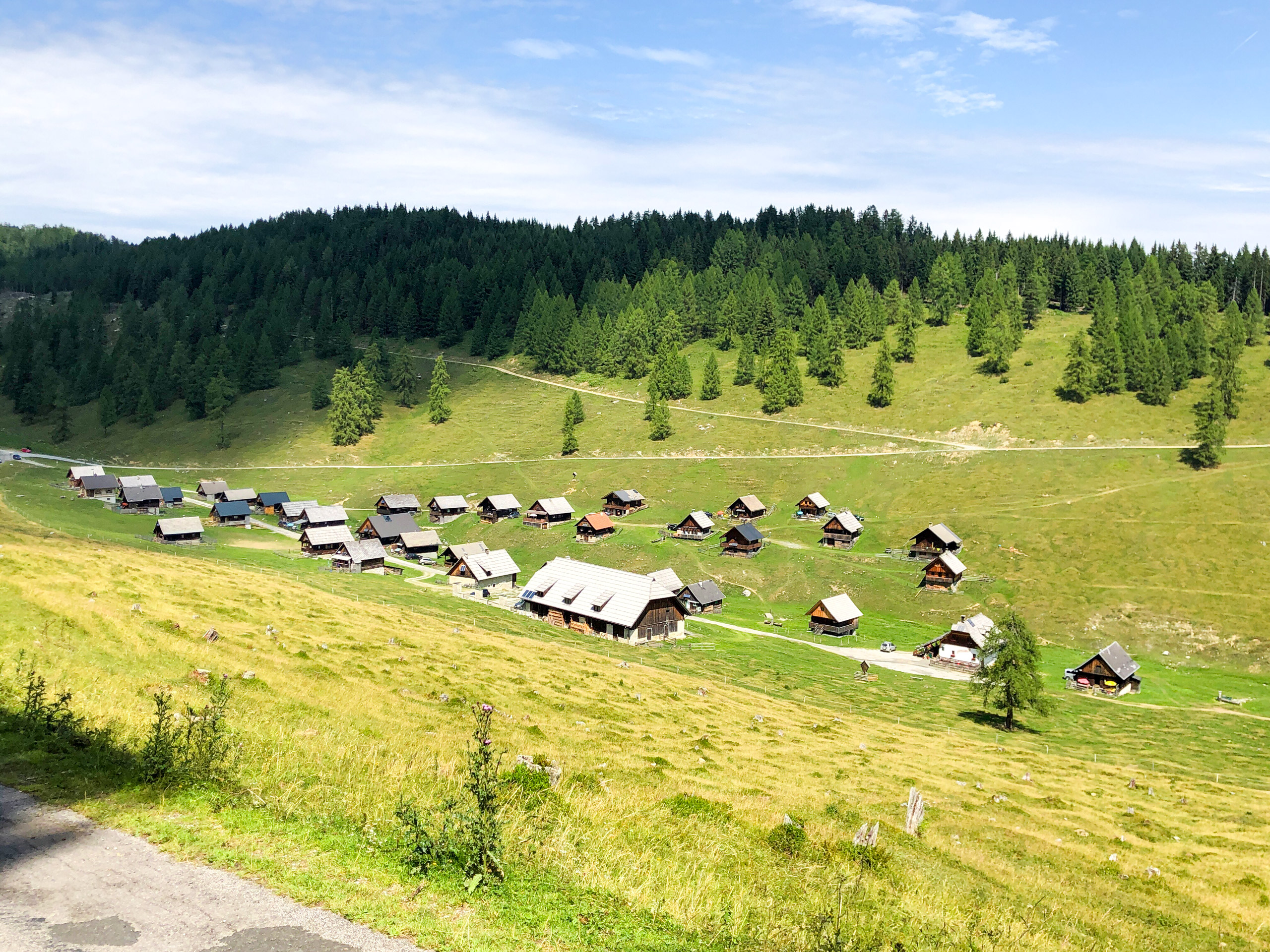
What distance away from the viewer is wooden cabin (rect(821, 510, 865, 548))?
4793 inches

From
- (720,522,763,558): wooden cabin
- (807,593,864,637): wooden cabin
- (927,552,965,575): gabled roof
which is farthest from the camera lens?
(720,522,763,558): wooden cabin

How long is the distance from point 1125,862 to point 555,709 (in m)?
26.7

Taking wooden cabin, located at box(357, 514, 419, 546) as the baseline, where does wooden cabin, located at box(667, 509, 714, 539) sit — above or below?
above

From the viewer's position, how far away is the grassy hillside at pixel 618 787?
1307 cm

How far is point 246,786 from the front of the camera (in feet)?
51.5

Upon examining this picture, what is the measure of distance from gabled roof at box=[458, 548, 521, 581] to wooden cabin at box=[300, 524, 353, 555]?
22545 mm

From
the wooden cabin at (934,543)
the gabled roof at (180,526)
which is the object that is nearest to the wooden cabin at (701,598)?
the wooden cabin at (934,543)

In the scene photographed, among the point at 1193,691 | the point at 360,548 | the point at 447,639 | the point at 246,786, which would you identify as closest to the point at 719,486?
the point at 360,548

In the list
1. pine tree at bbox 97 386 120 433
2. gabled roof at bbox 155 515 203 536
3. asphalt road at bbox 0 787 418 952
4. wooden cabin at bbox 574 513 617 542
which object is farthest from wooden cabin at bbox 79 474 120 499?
asphalt road at bbox 0 787 418 952

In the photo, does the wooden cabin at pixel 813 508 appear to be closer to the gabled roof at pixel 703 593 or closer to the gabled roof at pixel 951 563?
the gabled roof at pixel 951 563

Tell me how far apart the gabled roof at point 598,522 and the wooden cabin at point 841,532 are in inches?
1368

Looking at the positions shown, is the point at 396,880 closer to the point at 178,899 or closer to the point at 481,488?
the point at 178,899

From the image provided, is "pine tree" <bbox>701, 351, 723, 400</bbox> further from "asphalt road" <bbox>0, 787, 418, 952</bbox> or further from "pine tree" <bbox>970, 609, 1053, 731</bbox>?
"asphalt road" <bbox>0, 787, 418, 952</bbox>

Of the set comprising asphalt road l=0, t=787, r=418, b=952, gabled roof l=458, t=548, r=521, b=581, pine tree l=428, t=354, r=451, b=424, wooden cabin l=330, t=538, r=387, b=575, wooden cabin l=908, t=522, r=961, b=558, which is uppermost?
pine tree l=428, t=354, r=451, b=424
